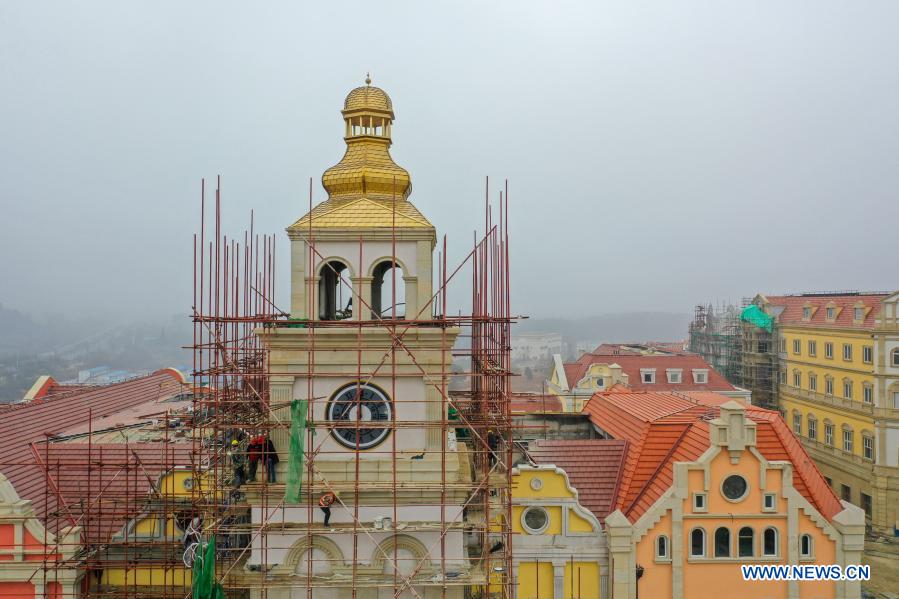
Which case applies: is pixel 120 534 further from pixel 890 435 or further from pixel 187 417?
pixel 890 435

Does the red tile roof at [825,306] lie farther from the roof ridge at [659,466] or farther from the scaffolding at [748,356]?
the roof ridge at [659,466]

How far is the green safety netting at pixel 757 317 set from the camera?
7038cm

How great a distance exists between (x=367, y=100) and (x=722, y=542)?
23.6m

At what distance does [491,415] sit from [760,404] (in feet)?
195

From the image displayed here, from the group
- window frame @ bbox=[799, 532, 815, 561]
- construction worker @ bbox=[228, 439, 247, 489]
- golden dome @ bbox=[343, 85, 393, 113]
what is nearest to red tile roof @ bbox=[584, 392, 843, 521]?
window frame @ bbox=[799, 532, 815, 561]

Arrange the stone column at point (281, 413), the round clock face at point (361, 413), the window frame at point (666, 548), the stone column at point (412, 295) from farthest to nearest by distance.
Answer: the window frame at point (666, 548)
the stone column at point (412, 295)
the round clock face at point (361, 413)
the stone column at point (281, 413)

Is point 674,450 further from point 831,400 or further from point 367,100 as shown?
point 831,400

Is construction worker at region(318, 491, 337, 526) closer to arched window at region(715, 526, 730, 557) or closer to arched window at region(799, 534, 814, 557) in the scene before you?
arched window at region(715, 526, 730, 557)

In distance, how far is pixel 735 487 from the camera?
1018 inches

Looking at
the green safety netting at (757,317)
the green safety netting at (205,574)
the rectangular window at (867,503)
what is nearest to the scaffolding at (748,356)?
the green safety netting at (757,317)

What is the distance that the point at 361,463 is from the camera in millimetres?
21641

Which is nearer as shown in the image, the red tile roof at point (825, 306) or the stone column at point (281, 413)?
the stone column at point (281, 413)

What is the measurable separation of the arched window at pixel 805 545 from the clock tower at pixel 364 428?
Answer: 48.1 feet

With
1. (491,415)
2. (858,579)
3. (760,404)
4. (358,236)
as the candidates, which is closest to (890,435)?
(760,404)
